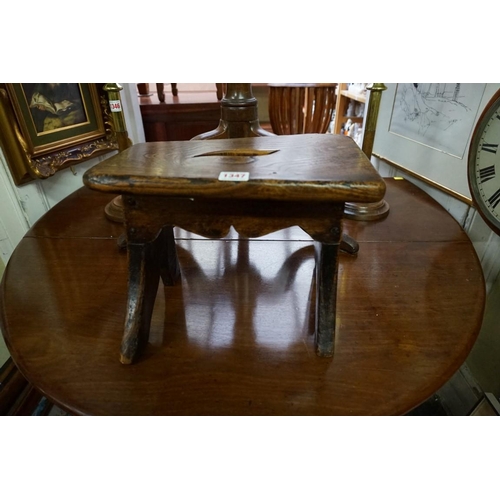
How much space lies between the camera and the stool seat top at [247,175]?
1.62 ft

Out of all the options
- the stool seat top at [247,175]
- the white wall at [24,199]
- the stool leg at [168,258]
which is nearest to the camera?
the stool seat top at [247,175]

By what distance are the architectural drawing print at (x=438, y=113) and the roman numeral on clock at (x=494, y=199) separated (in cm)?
32

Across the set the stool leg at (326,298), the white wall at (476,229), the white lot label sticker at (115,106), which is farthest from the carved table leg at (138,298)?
the white wall at (476,229)

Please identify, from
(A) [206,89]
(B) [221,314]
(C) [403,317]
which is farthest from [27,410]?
(A) [206,89]

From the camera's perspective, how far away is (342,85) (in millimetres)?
2256

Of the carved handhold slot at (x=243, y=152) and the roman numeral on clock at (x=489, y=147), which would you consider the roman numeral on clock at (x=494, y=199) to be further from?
the carved handhold slot at (x=243, y=152)

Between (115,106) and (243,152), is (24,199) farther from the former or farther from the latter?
(243,152)

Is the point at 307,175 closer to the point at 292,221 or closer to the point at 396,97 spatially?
the point at 292,221

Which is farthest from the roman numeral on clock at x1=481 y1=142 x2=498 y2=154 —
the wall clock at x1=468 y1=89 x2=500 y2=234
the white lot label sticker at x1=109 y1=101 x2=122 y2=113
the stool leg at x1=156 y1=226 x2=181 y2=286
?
the white lot label sticker at x1=109 y1=101 x2=122 y2=113

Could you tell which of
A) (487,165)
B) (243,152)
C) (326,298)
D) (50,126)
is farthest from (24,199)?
(487,165)

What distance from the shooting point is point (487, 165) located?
765 mm

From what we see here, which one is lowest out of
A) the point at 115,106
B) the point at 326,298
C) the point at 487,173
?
the point at 326,298

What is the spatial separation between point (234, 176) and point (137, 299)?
278mm

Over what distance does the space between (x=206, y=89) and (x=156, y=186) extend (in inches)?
83.1
